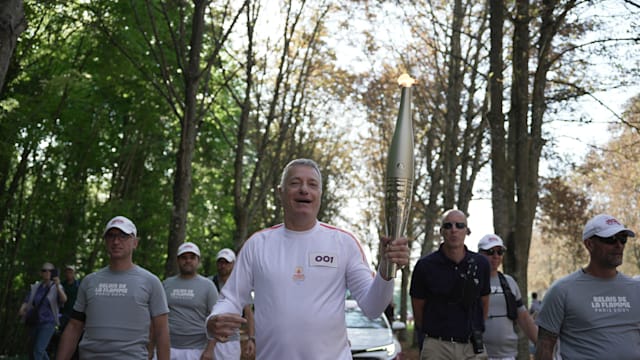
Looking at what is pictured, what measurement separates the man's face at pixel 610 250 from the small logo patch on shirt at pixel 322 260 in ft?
7.82

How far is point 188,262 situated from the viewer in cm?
1002

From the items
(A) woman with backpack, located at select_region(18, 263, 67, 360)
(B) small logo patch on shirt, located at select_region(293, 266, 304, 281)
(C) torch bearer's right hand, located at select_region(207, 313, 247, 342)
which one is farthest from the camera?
(A) woman with backpack, located at select_region(18, 263, 67, 360)

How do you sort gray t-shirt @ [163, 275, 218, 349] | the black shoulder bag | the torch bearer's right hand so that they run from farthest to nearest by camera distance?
1. gray t-shirt @ [163, 275, 218, 349]
2. the black shoulder bag
3. the torch bearer's right hand

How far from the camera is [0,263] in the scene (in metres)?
Answer: 21.1

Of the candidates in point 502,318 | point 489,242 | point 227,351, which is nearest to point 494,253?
point 489,242

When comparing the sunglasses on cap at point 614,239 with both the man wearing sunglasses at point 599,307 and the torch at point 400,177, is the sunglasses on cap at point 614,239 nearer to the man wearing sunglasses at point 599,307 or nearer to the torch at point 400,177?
the man wearing sunglasses at point 599,307

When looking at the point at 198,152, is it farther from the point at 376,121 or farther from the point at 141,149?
the point at 376,121

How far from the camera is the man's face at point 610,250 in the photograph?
577 cm

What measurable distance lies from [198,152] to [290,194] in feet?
80.9

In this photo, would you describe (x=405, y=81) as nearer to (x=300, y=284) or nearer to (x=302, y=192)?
(x=302, y=192)

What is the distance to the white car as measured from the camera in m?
13.2

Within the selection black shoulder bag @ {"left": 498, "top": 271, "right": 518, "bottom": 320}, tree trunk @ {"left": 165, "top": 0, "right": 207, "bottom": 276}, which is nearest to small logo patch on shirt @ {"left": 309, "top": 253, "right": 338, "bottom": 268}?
black shoulder bag @ {"left": 498, "top": 271, "right": 518, "bottom": 320}

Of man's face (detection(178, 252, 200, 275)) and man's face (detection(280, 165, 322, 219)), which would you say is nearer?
man's face (detection(280, 165, 322, 219))

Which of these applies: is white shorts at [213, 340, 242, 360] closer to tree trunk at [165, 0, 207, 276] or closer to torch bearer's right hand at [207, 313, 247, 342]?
tree trunk at [165, 0, 207, 276]
